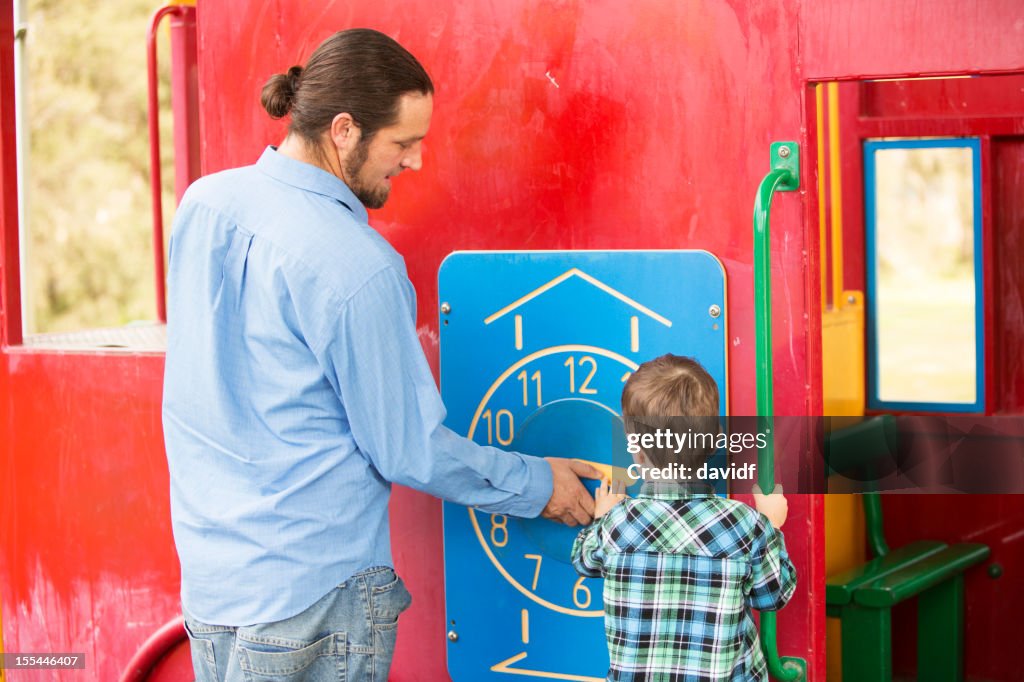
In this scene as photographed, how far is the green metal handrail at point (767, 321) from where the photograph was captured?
6.57 feet

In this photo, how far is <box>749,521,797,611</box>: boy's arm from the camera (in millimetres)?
2006

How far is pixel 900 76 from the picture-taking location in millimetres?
2002

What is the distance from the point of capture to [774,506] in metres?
2.12

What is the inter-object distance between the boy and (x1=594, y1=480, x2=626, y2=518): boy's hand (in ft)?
0.49

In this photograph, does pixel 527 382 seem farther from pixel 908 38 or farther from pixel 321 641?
pixel 908 38

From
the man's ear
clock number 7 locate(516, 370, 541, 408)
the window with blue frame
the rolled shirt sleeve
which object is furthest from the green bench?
the man's ear

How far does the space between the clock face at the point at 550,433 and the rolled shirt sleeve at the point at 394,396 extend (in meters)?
0.22

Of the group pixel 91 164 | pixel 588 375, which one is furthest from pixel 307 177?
pixel 91 164

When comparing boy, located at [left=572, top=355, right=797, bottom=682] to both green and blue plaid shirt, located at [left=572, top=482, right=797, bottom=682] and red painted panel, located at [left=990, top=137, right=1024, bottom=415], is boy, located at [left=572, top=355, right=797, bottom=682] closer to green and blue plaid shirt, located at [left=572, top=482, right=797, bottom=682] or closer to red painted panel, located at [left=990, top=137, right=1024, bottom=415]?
green and blue plaid shirt, located at [left=572, top=482, right=797, bottom=682]

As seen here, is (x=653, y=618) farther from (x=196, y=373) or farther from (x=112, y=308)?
(x=112, y=308)

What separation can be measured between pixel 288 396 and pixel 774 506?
821 mm

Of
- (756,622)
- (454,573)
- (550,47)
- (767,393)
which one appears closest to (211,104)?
(550,47)

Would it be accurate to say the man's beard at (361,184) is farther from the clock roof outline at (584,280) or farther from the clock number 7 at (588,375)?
the clock number 7 at (588,375)

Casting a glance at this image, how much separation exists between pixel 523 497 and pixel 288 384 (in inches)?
18.1
